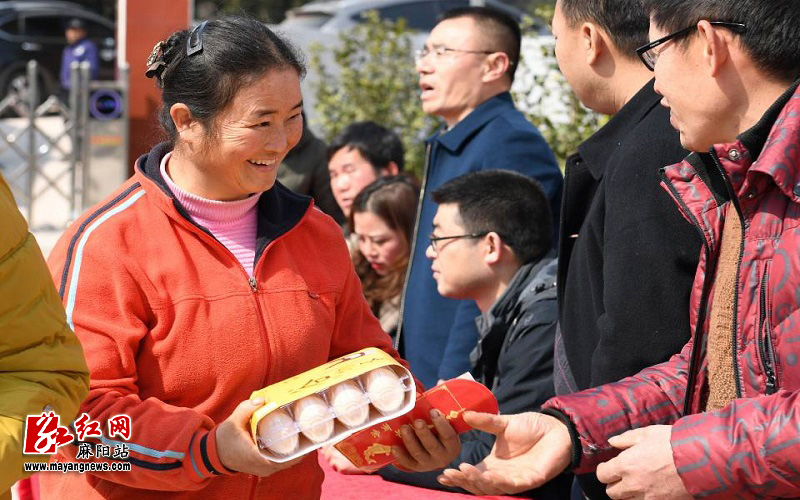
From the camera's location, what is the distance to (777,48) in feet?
6.50

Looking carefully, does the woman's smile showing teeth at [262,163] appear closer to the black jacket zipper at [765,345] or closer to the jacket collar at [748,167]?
the jacket collar at [748,167]

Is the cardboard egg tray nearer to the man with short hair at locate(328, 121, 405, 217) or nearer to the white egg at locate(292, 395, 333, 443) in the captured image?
the white egg at locate(292, 395, 333, 443)

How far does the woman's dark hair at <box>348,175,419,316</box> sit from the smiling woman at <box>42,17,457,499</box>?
221 centimetres

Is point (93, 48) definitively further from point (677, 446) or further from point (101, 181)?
point (677, 446)

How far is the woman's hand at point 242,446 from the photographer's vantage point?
2.03m

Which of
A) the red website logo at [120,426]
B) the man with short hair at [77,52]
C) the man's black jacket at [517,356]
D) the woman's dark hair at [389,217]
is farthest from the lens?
the man with short hair at [77,52]

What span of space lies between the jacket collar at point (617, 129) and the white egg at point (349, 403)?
41.2 inches

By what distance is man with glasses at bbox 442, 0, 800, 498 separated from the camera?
72.7 inches

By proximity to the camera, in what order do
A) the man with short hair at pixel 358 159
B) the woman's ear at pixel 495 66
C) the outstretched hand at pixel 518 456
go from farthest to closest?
the man with short hair at pixel 358 159
the woman's ear at pixel 495 66
the outstretched hand at pixel 518 456

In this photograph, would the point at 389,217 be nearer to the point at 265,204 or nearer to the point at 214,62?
the point at 265,204

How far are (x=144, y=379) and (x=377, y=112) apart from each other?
6.13m

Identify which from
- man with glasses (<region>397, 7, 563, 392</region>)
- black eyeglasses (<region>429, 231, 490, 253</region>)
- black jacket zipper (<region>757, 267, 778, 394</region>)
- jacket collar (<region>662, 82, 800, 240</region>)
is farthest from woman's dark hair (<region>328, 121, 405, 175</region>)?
black jacket zipper (<region>757, 267, 778, 394</region>)

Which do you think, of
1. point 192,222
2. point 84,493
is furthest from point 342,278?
point 84,493

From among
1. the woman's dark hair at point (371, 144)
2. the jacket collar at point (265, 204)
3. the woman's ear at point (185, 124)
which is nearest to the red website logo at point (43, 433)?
the jacket collar at point (265, 204)
